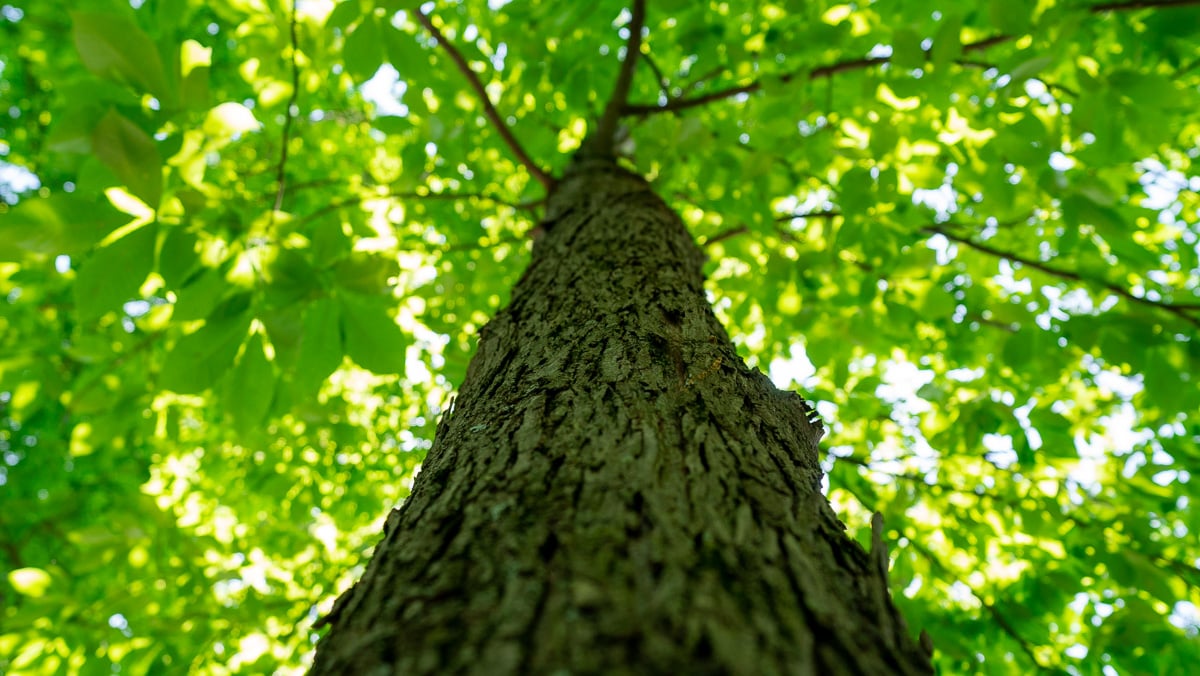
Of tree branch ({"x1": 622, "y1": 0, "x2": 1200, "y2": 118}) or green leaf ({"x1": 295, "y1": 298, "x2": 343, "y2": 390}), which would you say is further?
tree branch ({"x1": 622, "y1": 0, "x2": 1200, "y2": 118})

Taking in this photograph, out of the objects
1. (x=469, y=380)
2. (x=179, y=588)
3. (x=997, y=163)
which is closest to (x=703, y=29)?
(x=997, y=163)

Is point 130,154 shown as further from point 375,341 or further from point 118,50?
point 375,341

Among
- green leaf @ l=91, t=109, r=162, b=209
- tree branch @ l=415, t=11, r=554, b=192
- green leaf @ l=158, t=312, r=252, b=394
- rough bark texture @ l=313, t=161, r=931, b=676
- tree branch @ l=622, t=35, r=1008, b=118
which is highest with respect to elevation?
tree branch @ l=622, t=35, r=1008, b=118

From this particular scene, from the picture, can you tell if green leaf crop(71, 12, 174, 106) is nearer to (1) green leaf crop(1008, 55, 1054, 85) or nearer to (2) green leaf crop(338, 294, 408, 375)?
(2) green leaf crop(338, 294, 408, 375)

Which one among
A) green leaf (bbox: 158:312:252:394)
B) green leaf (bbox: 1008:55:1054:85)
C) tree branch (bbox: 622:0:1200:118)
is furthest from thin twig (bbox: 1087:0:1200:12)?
green leaf (bbox: 158:312:252:394)

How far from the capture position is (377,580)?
737 millimetres

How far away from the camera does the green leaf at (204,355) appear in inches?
60.6

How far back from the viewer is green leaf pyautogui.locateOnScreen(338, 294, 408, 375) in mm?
1595

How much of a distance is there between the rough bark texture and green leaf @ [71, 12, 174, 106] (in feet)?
2.83

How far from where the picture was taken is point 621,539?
2.17 ft

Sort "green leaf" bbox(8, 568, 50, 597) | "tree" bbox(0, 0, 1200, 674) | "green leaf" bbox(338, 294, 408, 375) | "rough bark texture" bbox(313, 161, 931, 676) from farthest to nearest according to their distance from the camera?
"green leaf" bbox(8, 568, 50, 597) < "green leaf" bbox(338, 294, 408, 375) < "tree" bbox(0, 0, 1200, 674) < "rough bark texture" bbox(313, 161, 931, 676)

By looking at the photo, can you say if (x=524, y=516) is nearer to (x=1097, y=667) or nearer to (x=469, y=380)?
(x=469, y=380)

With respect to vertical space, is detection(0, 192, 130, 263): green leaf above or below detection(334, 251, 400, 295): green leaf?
A: below

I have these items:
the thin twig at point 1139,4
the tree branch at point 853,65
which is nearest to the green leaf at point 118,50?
the tree branch at point 853,65
